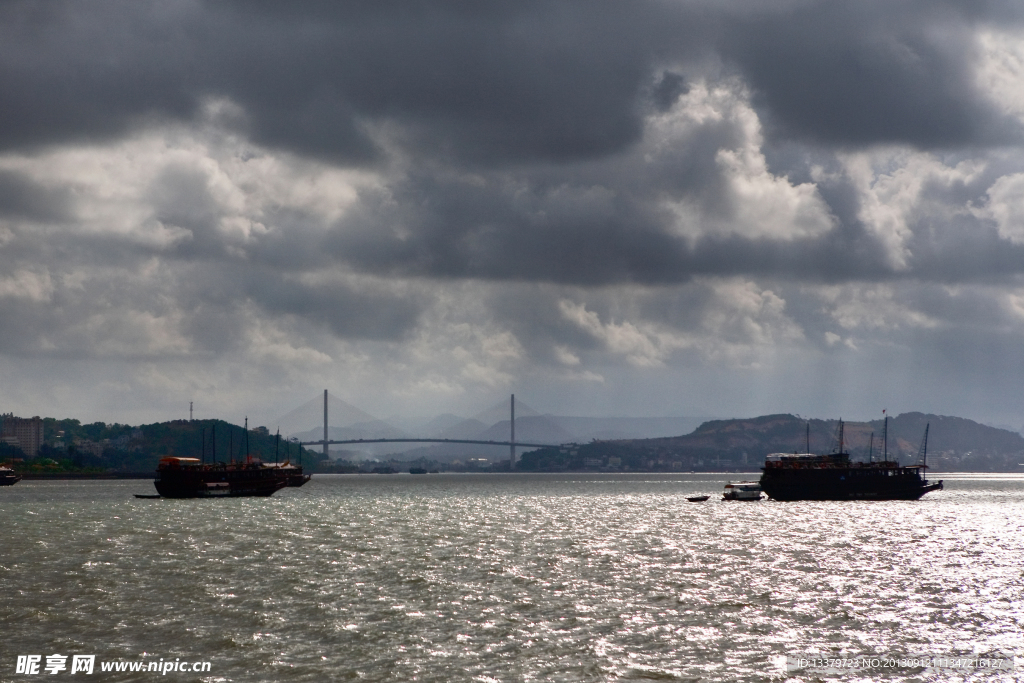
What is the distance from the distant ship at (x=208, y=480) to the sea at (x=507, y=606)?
80307mm

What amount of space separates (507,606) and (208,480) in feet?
440

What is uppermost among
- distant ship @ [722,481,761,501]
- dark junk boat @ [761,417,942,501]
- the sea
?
the sea

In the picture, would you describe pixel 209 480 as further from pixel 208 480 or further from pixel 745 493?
pixel 745 493

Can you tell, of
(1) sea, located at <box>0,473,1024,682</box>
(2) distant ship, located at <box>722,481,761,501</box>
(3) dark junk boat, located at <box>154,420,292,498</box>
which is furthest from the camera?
(2) distant ship, located at <box>722,481,761,501</box>

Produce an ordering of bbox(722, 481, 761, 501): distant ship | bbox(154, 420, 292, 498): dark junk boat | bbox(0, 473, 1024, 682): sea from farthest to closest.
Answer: bbox(722, 481, 761, 501): distant ship
bbox(154, 420, 292, 498): dark junk boat
bbox(0, 473, 1024, 682): sea

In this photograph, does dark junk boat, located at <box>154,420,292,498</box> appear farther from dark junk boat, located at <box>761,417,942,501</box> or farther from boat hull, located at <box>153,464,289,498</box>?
Result: dark junk boat, located at <box>761,417,942,501</box>

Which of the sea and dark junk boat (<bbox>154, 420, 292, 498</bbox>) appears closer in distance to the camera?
the sea

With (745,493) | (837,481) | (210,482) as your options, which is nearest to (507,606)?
(837,481)

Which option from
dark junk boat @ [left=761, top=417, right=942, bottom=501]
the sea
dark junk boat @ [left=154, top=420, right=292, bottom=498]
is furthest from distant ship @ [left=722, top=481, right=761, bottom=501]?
the sea

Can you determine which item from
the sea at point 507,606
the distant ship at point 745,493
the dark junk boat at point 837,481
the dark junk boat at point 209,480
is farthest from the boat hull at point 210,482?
the dark junk boat at point 837,481

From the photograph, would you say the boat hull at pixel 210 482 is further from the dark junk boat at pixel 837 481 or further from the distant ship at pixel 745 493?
the dark junk boat at pixel 837 481

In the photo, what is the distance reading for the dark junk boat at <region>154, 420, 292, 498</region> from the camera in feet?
550

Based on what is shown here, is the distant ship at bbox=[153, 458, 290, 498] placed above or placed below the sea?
below

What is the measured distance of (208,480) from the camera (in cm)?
16888
